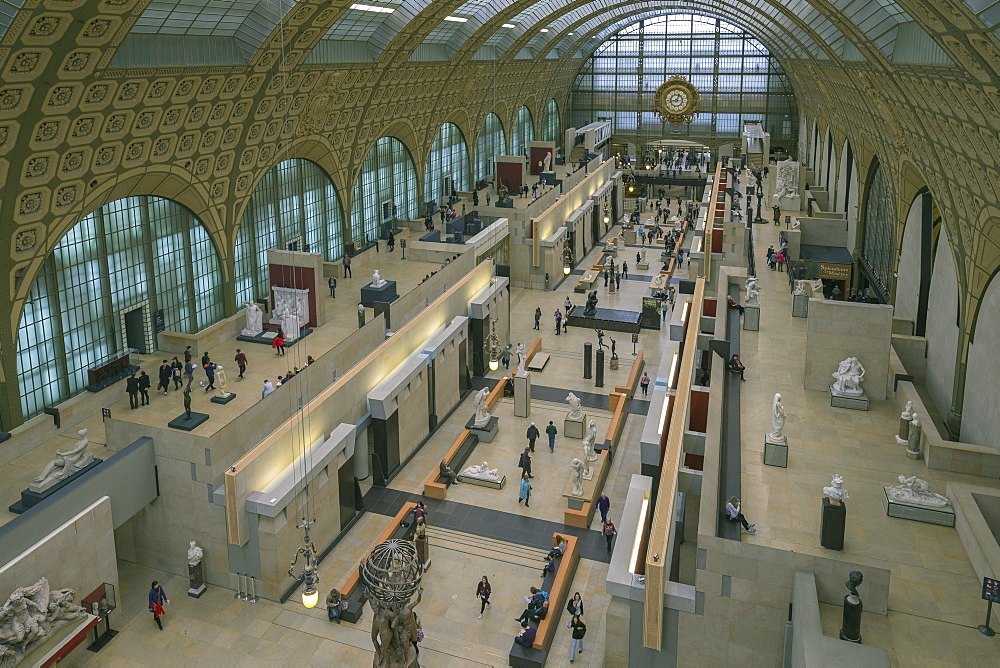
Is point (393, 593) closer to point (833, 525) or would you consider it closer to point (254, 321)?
point (833, 525)

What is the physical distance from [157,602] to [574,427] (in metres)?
14.7

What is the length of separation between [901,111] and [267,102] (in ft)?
70.2

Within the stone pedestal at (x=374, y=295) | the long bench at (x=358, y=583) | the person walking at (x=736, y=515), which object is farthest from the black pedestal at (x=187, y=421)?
the person walking at (x=736, y=515)

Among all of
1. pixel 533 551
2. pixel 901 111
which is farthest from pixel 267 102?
pixel 901 111

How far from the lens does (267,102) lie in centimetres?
3125

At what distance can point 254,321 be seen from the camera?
29203 millimetres

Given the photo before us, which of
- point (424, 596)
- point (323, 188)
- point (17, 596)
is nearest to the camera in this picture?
point (17, 596)

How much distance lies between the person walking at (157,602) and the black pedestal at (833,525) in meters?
14.6

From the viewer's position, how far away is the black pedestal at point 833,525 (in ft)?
49.4

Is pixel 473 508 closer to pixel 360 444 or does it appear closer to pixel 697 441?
pixel 360 444

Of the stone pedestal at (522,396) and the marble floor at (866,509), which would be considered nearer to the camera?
the marble floor at (866,509)

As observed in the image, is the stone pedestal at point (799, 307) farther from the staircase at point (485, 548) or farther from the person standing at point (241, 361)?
the person standing at point (241, 361)

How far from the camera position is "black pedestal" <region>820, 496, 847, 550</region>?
1506 cm

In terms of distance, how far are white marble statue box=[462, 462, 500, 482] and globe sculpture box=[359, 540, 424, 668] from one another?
11320 mm
